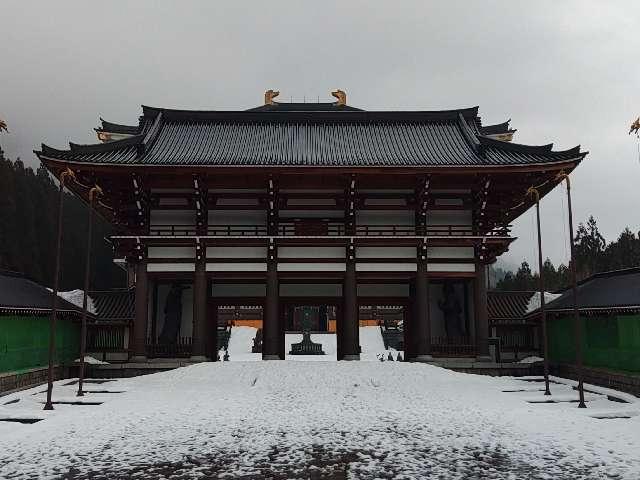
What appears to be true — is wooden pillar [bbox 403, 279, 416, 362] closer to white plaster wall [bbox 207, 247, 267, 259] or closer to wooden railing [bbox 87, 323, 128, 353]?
white plaster wall [bbox 207, 247, 267, 259]

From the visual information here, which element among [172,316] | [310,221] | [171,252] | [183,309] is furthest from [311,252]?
[172,316]

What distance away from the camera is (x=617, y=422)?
1236cm

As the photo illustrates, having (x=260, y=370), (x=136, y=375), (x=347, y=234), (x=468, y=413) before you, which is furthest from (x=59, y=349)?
(x=468, y=413)

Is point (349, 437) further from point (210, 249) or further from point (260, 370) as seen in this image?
point (210, 249)

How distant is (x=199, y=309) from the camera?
2264cm

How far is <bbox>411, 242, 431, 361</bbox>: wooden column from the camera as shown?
74.0 ft

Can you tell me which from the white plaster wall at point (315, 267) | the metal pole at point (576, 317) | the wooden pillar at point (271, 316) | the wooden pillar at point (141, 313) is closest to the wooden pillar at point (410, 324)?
the white plaster wall at point (315, 267)

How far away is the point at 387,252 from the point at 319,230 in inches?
131

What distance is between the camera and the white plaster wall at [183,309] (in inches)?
985

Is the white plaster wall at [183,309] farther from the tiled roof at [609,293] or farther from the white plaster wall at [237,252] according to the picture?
the tiled roof at [609,293]

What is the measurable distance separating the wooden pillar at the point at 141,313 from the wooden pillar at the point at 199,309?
218cm

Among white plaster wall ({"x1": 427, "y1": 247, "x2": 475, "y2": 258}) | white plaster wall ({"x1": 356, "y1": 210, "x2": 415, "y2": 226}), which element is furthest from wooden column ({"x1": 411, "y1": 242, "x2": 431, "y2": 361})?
white plaster wall ({"x1": 356, "y1": 210, "x2": 415, "y2": 226})

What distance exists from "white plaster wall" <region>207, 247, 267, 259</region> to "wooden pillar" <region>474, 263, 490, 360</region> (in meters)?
9.91

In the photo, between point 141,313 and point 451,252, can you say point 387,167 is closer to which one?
point 451,252
